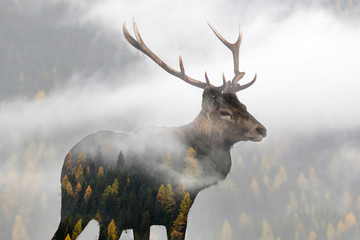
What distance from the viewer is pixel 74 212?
2650 mm

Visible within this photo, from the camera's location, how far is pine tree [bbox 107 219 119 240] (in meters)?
2.57

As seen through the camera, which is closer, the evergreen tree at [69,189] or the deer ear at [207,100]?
the evergreen tree at [69,189]

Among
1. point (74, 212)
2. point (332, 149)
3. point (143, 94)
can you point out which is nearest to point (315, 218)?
point (332, 149)

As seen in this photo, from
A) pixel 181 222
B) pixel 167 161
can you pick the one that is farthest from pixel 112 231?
pixel 167 161

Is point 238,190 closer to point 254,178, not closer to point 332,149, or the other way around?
point 254,178

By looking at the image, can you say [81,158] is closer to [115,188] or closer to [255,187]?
[115,188]

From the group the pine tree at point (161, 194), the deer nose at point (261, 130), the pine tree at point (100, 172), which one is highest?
the deer nose at point (261, 130)

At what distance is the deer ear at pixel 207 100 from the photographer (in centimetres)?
281

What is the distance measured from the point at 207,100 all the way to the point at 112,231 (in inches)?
36.8

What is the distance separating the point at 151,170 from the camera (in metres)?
2.72

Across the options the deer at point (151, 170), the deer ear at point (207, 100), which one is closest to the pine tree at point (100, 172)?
the deer at point (151, 170)

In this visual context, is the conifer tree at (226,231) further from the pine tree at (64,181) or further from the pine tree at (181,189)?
the pine tree at (64,181)

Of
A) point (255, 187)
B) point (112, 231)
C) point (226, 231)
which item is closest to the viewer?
point (112, 231)

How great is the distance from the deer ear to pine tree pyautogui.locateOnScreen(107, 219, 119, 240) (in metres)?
0.86
